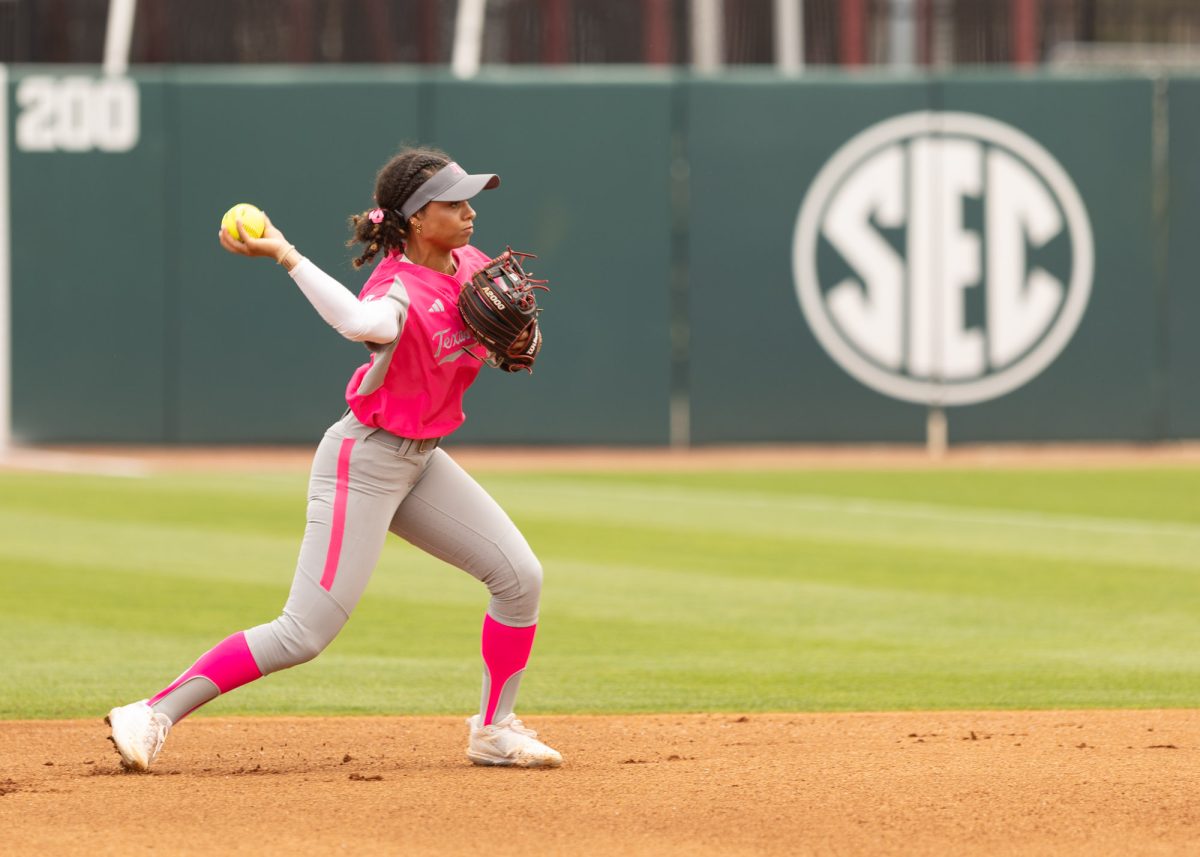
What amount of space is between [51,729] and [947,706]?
297 centimetres

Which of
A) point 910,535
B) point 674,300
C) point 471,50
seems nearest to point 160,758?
point 910,535

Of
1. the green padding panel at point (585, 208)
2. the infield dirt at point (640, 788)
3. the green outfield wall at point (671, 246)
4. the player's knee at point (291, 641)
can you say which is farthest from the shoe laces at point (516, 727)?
the green padding panel at point (585, 208)

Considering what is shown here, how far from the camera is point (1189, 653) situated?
25.5 feet

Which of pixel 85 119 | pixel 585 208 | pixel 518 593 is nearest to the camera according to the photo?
pixel 518 593

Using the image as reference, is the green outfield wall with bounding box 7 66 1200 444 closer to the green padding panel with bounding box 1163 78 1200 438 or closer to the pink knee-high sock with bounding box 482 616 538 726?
the green padding panel with bounding box 1163 78 1200 438

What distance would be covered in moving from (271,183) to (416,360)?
432 inches

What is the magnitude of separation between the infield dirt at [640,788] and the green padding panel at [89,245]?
9876 millimetres

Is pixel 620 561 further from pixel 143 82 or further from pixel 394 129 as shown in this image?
pixel 143 82

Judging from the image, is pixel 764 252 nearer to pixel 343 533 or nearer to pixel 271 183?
pixel 271 183

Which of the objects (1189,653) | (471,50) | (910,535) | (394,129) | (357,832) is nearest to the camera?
(357,832)

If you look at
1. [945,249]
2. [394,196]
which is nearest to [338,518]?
[394,196]

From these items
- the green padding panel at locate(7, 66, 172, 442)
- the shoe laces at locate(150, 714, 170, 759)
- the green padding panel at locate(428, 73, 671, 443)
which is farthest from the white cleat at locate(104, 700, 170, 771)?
the green padding panel at locate(7, 66, 172, 442)

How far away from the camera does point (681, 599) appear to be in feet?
29.9

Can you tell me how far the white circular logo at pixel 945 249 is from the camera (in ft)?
51.9
